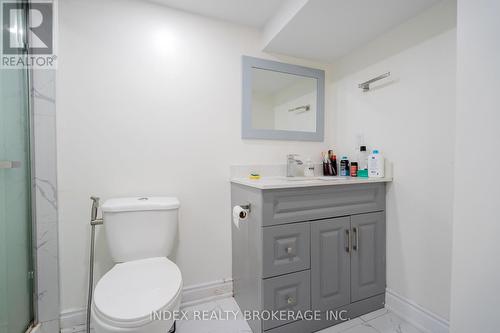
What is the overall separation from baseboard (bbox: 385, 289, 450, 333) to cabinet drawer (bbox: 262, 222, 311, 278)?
73 centimetres

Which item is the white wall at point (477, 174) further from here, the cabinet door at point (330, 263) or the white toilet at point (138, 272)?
the white toilet at point (138, 272)

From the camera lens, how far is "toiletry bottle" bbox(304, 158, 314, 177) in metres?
1.71

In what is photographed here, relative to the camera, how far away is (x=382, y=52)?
147cm

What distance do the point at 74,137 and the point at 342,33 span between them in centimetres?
186

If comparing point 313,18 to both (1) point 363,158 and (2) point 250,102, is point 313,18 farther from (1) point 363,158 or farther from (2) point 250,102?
(1) point 363,158

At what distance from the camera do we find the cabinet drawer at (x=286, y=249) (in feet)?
3.63

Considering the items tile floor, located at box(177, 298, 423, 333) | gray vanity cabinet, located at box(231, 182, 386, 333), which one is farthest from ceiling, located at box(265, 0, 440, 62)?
tile floor, located at box(177, 298, 423, 333)

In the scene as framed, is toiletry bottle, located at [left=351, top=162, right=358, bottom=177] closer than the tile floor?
No

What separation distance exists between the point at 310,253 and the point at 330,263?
170 mm

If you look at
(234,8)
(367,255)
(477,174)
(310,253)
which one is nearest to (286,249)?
(310,253)

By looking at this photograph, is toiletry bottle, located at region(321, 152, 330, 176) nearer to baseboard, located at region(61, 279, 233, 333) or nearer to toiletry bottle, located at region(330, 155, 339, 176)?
toiletry bottle, located at region(330, 155, 339, 176)

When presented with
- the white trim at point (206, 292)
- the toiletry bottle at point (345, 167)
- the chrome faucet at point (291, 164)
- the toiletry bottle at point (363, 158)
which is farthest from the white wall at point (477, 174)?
the white trim at point (206, 292)

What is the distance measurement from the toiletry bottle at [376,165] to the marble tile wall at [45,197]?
77.9 inches

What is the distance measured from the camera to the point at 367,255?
54.1 inches
